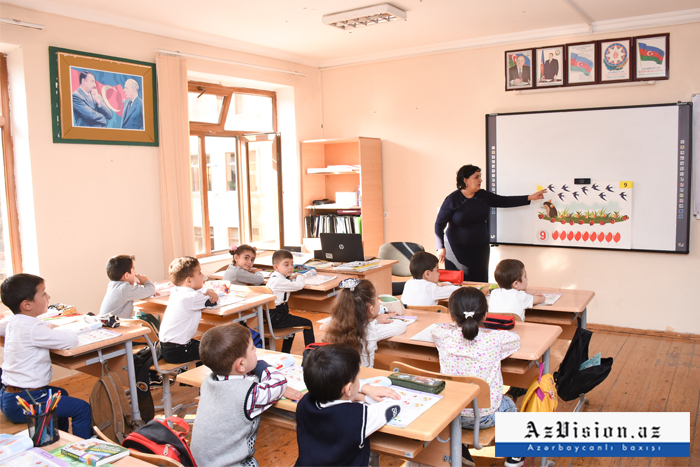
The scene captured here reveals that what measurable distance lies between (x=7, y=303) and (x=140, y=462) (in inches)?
61.8

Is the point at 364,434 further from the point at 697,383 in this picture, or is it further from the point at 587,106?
the point at 587,106

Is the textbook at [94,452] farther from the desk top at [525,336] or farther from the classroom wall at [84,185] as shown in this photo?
the classroom wall at [84,185]

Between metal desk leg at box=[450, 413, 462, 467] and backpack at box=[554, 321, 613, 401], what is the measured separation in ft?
4.41

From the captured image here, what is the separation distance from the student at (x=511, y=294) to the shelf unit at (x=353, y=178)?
3.03m

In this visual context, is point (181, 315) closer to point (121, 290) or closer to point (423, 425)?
point (121, 290)

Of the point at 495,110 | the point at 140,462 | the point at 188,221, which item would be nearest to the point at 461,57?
the point at 495,110

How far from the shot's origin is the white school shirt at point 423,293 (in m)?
3.71

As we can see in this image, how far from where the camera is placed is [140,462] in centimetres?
180

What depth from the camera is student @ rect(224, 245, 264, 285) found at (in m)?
4.48

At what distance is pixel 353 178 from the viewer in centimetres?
682

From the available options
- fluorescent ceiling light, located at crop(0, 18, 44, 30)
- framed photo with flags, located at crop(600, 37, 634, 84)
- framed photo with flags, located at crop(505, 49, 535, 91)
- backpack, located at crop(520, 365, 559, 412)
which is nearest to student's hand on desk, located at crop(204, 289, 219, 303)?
backpack, located at crop(520, 365, 559, 412)

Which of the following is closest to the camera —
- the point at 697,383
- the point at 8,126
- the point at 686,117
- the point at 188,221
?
the point at 697,383

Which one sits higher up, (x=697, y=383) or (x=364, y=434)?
(x=364, y=434)

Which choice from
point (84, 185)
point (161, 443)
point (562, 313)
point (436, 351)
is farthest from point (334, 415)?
point (84, 185)
